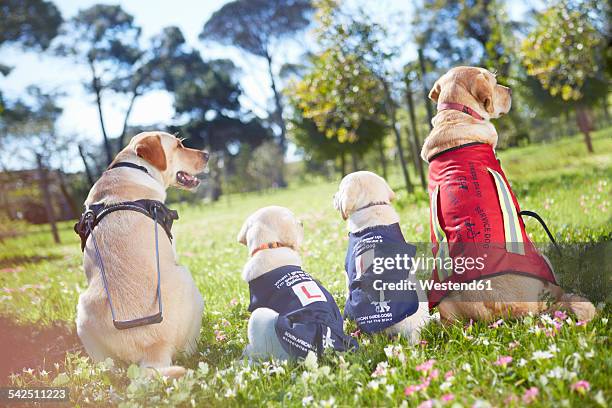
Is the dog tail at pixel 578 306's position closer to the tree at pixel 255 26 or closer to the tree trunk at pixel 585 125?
the tree at pixel 255 26

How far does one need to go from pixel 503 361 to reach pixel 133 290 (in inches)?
87.9

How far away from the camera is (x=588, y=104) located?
47.5ft

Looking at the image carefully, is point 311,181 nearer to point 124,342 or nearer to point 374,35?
point 374,35

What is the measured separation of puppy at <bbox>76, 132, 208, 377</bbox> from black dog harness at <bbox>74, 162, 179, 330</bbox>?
0.03 meters

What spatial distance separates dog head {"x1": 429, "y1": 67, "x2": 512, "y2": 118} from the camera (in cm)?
366

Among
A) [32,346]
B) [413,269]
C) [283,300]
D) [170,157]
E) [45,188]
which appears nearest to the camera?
[283,300]

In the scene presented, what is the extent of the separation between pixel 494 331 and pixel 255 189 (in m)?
15.1

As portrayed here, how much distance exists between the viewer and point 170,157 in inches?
149

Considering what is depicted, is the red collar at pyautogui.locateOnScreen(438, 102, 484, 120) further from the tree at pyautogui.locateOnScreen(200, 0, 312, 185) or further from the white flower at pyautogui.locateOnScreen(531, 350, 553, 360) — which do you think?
the tree at pyautogui.locateOnScreen(200, 0, 312, 185)

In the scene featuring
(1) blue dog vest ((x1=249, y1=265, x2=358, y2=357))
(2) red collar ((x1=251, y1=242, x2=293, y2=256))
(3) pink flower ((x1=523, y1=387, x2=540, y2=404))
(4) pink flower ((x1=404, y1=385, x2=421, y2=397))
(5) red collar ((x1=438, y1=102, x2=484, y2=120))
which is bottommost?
(3) pink flower ((x1=523, y1=387, x2=540, y2=404))

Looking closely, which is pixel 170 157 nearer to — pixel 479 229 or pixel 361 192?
pixel 361 192

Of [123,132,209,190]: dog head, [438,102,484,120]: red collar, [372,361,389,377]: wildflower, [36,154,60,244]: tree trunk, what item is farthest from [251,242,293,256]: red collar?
[36,154,60,244]: tree trunk

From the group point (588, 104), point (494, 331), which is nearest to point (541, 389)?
point (494, 331)

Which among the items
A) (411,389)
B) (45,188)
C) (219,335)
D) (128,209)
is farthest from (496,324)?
(45,188)
